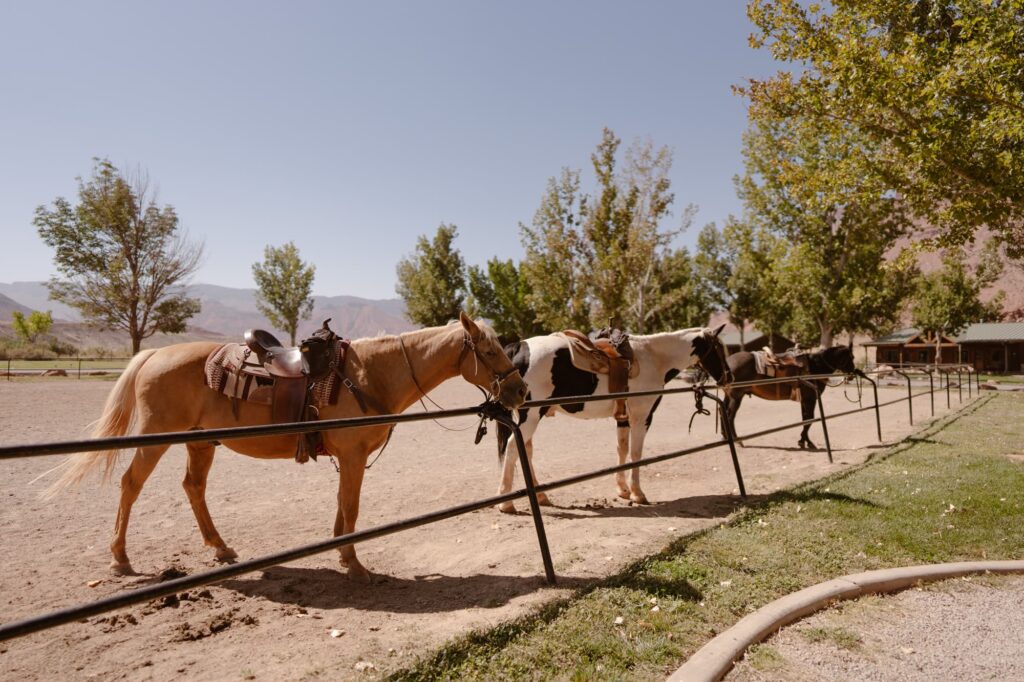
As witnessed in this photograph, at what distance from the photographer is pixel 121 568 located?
427cm

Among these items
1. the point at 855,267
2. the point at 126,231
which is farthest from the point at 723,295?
the point at 126,231

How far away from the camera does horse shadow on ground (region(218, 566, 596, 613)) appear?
371 centimetres

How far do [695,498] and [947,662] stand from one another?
405cm

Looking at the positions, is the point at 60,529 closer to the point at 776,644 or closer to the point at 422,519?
the point at 422,519

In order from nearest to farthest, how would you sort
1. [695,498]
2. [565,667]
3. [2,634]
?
1. [2,634]
2. [565,667]
3. [695,498]

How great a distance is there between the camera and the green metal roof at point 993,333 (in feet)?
165

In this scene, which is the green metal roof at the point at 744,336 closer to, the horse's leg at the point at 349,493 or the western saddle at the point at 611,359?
the western saddle at the point at 611,359

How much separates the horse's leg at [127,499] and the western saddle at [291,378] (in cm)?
76

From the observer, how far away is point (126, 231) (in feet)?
109

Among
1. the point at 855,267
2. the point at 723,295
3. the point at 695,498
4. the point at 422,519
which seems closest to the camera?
the point at 422,519

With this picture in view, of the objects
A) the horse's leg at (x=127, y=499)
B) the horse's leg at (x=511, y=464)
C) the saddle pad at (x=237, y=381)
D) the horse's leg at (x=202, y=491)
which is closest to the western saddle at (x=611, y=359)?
the horse's leg at (x=511, y=464)

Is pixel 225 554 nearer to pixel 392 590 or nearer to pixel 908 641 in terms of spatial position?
pixel 392 590

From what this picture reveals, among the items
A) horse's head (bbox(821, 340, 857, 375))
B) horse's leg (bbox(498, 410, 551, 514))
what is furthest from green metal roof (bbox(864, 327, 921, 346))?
horse's leg (bbox(498, 410, 551, 514))

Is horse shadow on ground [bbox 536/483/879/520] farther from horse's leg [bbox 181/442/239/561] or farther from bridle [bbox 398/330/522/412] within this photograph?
horse's leg [bbox 181/442/239/561]
